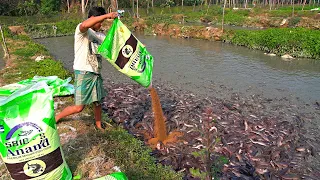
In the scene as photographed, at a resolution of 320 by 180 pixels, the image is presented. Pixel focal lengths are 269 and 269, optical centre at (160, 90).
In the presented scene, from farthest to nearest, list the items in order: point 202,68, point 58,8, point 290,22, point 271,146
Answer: point 58,8
point 290,22
point 202,68
point 271,146

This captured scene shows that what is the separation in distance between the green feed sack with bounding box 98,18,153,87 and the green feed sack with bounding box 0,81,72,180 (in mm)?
1185

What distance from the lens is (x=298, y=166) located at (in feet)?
15.8

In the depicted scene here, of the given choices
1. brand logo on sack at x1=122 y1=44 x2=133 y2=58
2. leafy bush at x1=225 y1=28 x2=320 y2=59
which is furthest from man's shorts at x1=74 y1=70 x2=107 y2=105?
leafy bush at x1=225 y1=28 x2=320 y2=59

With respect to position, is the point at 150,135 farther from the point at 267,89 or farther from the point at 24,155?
the point at 267,89

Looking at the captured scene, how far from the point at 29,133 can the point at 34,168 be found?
1.52 ft

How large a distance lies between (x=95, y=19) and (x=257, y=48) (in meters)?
15.9

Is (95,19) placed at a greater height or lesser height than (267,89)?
greater

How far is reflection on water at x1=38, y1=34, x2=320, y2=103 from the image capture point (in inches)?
379

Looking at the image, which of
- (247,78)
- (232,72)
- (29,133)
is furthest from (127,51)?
(232,72)

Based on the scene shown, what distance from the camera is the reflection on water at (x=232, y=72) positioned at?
9633 millimetres

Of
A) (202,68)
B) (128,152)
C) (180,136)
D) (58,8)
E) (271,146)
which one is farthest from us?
(58,8)

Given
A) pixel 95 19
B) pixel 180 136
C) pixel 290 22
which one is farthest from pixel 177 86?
pixel 290 22

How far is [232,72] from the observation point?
472 inches

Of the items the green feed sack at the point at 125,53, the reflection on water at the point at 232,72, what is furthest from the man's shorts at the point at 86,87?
the reflection on water at the point at 232,72
